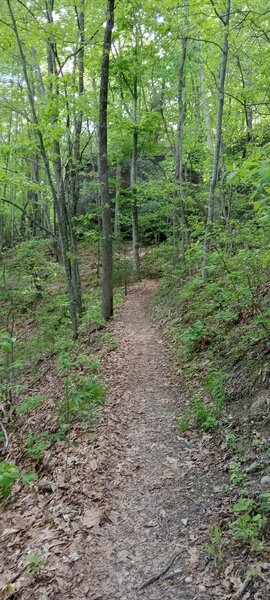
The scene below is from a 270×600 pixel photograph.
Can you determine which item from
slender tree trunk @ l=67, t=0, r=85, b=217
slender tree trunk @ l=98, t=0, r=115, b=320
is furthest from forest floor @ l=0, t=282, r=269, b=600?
slender tree trunk @ l=67, t=0, r=85, b=217

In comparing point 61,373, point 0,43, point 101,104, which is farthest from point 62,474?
point 0,43

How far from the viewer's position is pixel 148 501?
414cm

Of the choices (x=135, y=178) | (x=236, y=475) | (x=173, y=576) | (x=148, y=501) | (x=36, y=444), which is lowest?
(x=36, y=444)

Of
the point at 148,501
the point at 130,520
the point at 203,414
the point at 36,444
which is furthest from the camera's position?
the point at 36,444

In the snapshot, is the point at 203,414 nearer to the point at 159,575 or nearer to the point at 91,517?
the point at 91,517

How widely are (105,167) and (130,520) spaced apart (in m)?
9.27

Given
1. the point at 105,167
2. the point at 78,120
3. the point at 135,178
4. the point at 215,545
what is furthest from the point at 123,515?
the point at 135,178

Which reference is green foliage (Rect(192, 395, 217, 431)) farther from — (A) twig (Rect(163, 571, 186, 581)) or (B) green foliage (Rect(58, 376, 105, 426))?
(A) twig (Rect(163, 571, 186, 581))

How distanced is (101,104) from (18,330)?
32.2ft

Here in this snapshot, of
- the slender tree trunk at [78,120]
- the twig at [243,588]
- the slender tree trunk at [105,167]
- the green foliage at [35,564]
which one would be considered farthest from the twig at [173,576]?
the slender tree trunk at [78,120]

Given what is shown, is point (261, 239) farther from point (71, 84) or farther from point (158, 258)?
point (158, 258)

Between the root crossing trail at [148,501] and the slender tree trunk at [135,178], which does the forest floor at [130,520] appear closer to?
the root crossing trail at [148,501]

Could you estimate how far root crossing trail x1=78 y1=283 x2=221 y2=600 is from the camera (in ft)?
10.4

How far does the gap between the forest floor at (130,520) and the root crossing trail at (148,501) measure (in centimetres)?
1
